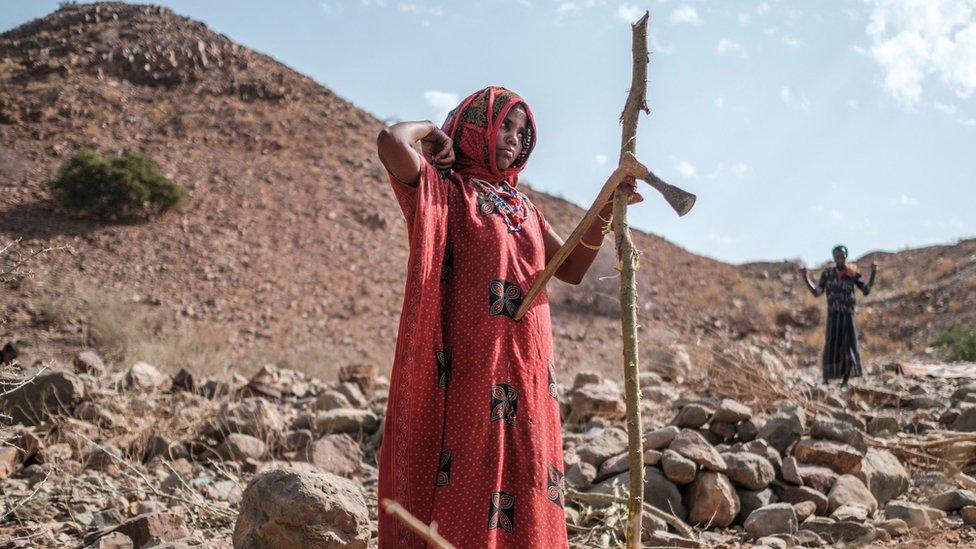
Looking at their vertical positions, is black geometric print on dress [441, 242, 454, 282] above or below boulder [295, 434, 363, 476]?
above

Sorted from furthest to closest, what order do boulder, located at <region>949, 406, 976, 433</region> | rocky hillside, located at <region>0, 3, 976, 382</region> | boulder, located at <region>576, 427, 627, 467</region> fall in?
1. rocky hillside, located at <region>0, 3, 976, 382</region>
2. boulder, located at <region>949, 406, 976, 433</region>
3. boulder, located at <region>576, 427, 627, 467</region>

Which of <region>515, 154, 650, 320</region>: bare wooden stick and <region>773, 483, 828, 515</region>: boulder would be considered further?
<region>773, 483, 828, 515</region>: boulder

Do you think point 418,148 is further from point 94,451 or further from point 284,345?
point 284,345

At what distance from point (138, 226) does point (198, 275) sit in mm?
2388

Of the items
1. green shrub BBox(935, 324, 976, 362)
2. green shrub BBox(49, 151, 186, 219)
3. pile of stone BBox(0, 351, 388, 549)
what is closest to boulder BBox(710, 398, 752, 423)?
pile of stone BBox(0, 351, 388, 549)

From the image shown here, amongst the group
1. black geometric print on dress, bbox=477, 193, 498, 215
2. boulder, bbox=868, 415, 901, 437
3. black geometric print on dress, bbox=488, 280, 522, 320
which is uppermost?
black geometric print on dress, bbox=477, 193, 498, 215

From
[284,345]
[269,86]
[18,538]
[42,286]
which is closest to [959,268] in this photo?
[284,345]

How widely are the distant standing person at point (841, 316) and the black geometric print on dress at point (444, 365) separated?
7.69 m

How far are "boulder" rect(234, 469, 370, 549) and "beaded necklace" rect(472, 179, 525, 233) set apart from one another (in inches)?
46.1

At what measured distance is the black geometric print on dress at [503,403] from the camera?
86.9 inches

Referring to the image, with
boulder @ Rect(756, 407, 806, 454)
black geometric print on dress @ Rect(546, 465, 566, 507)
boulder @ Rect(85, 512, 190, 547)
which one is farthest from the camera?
boulder @ Rect(756, 407, 806, 454)

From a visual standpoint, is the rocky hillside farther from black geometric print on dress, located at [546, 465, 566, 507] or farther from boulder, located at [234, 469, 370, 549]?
black geometric print on dress, located at [546, 465, 566, 507]

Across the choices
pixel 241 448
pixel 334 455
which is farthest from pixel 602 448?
pixel 241 448

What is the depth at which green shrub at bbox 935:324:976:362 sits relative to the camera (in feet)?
39.3
